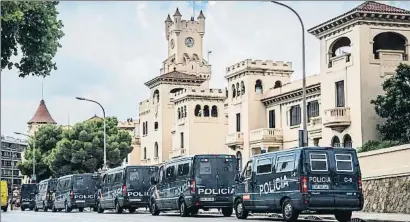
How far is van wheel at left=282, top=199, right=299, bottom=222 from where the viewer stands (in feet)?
79.7

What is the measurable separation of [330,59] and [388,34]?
3.71m

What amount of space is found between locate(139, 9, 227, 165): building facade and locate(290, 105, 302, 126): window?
55.3 feet

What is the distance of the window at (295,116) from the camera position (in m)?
57.9

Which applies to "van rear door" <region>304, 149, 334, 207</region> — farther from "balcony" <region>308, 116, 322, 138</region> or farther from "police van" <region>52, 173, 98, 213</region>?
"balcony" <region>308, 116, 322, 138</region>

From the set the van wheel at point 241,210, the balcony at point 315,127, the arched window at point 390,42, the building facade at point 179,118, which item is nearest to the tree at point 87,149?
the building facade at point 179,118

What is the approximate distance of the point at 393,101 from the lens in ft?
145

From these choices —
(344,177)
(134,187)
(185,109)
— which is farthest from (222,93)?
(344,177)

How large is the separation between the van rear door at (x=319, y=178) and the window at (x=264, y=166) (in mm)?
2273

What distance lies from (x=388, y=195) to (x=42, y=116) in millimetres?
99569

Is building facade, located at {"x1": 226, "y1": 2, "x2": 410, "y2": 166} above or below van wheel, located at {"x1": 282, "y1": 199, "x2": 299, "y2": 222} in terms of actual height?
above

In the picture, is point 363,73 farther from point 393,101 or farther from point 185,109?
point 185,109

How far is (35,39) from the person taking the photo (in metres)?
20.8

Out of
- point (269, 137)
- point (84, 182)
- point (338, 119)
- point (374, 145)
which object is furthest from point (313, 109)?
point (84, 182)

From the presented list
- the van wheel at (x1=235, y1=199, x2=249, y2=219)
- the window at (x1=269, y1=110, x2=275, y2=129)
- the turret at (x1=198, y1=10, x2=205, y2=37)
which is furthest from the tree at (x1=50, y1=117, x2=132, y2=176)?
the van wheel at (x1=235, y1=199, x2=249, y2=219)
